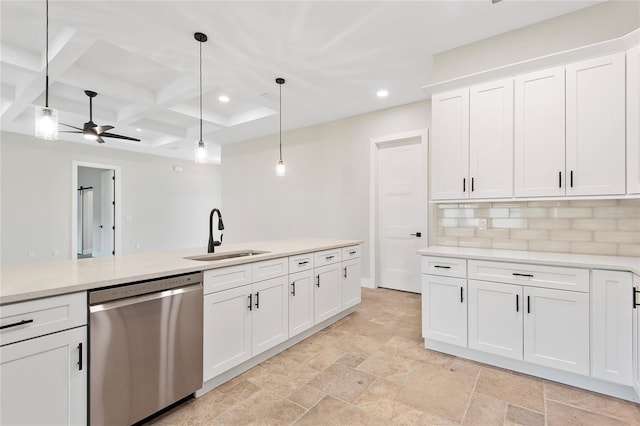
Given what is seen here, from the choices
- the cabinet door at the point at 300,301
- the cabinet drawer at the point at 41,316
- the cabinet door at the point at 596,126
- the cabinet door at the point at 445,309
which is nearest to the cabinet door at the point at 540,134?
the cabinet door at the point at 596,126

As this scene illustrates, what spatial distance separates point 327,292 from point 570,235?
7.52 feet

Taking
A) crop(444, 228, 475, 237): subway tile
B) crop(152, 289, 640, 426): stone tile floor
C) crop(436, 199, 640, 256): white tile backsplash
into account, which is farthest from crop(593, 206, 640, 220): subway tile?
crop(152, 289, 640, 426): stone tile floor

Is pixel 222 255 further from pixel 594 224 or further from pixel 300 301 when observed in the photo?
pixel 594 224

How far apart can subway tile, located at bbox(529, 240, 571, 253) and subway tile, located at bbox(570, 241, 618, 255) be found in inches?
1.8

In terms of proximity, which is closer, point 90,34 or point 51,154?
point 90,34

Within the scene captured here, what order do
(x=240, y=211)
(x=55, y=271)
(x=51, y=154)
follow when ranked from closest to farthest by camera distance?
(x=55, y=271)
(x=51, y=154)
(x=240, y=211)

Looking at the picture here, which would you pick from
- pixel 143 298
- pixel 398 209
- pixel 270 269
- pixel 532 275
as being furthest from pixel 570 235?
pixel 143 298

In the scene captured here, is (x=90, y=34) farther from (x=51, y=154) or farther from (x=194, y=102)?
(x=51, y=154)

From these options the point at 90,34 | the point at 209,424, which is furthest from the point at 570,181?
the point at 90,34

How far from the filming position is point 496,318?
2383 millimetres

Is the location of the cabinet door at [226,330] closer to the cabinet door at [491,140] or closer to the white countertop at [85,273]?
the white countertop at [85,273]

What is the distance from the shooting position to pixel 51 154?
612cm

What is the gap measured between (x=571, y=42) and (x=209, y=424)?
156 inches

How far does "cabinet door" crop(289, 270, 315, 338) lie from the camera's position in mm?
2705
